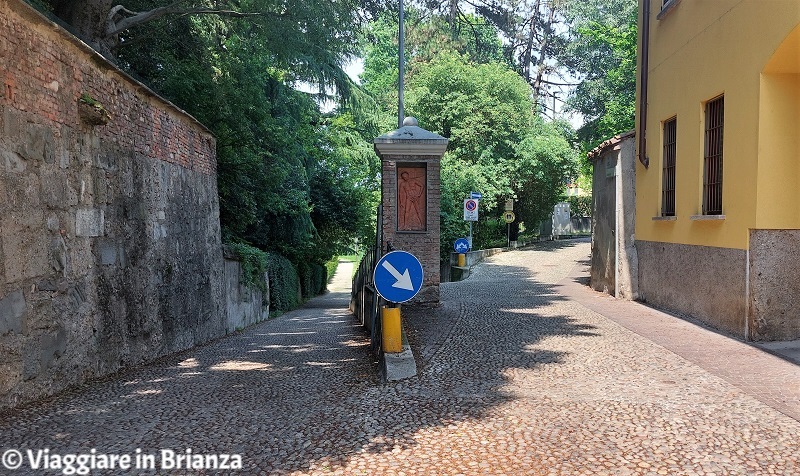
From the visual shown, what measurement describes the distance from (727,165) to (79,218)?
793cm

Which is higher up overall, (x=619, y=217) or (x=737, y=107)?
(x=737, y=107)

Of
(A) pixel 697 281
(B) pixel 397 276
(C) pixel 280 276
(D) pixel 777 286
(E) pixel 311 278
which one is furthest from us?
(E) pixel 311 278

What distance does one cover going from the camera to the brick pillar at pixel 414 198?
1082 cm

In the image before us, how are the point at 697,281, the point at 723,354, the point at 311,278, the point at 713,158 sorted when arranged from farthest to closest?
the point at 311,278 → the point at 697,281 → the point at 713,158 → the point at 723,354

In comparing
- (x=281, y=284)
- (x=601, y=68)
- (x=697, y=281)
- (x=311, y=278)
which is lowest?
(x=311, y=278)

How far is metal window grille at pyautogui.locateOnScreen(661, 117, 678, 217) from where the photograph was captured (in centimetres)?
1055

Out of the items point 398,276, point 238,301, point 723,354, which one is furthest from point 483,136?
point 398,276

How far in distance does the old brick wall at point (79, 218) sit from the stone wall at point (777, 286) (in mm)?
7587

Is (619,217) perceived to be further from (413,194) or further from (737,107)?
(737,107)

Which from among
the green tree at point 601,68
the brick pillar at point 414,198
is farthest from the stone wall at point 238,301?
the green tree at point 601,68

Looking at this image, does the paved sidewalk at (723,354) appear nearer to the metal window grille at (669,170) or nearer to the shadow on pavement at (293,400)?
the shadow on pavement at (293,400)

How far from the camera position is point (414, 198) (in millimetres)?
10961

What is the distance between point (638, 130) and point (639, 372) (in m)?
7.19

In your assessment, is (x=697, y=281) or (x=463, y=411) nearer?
(x=463, y=411)
